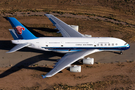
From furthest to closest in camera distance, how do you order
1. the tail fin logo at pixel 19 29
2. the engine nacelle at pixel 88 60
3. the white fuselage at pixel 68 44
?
the white fuselage at pixel 68 44 → the engine nacelle at pixel 88 60 → the tail fin logo at pixel 19 29

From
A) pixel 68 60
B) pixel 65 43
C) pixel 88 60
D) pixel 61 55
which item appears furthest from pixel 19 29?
pixel 88 60

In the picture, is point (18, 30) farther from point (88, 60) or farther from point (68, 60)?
point (88, 60)

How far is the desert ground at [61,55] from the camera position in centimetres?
3241

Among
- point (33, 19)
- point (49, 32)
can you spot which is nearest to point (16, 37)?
point (49, 32)

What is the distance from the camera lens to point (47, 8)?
7119cm

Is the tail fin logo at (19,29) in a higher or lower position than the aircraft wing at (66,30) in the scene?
Result: higher

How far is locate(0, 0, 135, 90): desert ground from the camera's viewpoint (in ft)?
106

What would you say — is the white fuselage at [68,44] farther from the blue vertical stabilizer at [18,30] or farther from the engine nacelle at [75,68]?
the engine nacelle at [75,68]

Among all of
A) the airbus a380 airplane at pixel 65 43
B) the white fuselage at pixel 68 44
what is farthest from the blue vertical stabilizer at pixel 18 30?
the white fuselage at pixel 68 44

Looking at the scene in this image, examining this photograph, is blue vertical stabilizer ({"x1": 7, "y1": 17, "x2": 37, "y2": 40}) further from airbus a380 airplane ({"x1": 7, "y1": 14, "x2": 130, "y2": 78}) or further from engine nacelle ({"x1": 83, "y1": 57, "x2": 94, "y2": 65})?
engine nacelle ({"x1": 83, "y1": 57, "x2": 94, "y2": 65})

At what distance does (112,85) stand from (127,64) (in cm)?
967

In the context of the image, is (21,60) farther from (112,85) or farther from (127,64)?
(127,64)

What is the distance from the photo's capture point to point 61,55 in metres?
41.7

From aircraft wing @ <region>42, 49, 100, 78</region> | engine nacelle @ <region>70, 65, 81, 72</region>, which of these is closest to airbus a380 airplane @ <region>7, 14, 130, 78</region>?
aircraft wing @ <region>42, 49, 100, 78</region>
